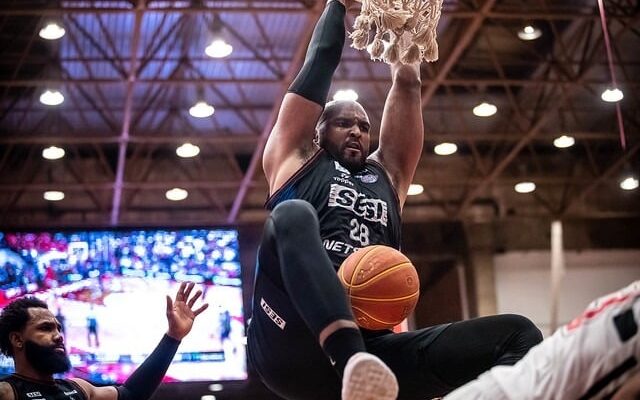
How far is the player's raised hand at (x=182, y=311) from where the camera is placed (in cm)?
518

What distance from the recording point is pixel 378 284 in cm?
346

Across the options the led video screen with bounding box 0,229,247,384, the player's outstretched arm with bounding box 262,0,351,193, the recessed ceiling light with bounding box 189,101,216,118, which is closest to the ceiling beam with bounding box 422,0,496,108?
the recessed ceiling light with bounding box 189,101,216,118

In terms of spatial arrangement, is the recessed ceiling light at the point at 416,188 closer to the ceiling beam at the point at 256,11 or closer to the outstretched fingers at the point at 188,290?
the ceiling beam at the point at 256,11

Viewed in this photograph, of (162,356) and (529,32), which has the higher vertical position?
(529,32)

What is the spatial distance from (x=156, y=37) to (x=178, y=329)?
10.7 m

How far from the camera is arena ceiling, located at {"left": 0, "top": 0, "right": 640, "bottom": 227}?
50.8 feet

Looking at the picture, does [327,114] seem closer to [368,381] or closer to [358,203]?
[358,203]

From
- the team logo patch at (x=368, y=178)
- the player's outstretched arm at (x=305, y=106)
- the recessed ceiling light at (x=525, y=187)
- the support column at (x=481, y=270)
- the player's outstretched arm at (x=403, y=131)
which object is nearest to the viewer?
the player's outstretched arm at (x=305, y=106)

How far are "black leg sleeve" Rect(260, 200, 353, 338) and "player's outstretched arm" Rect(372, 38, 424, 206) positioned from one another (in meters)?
1.00

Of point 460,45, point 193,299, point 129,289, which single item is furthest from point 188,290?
point 460,45

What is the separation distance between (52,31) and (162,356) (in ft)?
33.9

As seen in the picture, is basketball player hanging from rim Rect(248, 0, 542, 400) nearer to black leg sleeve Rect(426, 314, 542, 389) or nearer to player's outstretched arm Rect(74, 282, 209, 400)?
black leg sleeve Rect(426, 314, 542, 389)

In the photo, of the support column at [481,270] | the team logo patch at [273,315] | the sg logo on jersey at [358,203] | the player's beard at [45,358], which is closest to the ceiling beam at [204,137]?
the support column at [481,270]

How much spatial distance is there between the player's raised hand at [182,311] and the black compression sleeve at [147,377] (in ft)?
0.49
